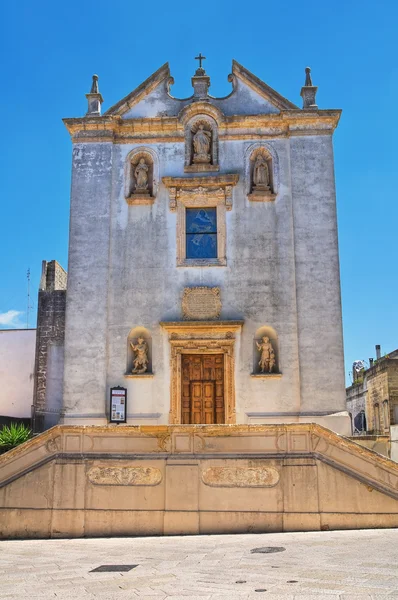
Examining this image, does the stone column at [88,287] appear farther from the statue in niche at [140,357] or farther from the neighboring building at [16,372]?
the neighboring building at [16,372]

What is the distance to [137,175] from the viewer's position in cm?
2028

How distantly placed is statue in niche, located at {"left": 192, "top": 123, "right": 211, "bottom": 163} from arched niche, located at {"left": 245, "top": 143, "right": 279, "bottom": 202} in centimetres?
123

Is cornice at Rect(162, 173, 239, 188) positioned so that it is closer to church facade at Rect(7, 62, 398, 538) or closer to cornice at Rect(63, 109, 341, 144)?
church facade at Rect(7, 62, 398, 538)

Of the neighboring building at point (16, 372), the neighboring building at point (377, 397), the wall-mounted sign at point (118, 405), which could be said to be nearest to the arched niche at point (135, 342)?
the wall-mounted sign at point (118, 405)

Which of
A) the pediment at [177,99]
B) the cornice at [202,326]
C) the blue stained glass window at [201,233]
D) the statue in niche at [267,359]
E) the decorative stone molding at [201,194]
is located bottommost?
the statue in niche at [267,359]

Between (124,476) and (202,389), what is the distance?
674 cm

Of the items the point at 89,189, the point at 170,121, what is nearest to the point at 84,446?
the point at 89,189

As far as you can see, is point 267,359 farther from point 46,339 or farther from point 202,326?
point 46,339

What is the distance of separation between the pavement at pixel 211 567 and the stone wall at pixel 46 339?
922cm

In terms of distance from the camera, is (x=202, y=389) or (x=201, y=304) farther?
(x=201, y=304)

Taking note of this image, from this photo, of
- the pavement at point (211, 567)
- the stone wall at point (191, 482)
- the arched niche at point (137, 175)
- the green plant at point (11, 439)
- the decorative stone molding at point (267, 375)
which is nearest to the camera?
the pavement at point (211, 567)

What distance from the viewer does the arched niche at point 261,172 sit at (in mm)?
19812

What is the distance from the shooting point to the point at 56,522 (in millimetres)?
12273

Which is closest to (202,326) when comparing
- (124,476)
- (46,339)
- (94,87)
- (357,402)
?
(46,339)
